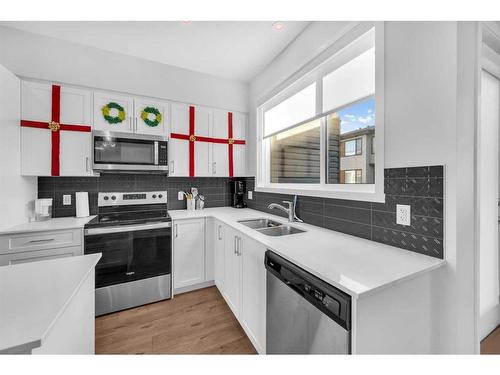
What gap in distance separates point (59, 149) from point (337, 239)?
107 inches

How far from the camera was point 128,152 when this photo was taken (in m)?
2.34

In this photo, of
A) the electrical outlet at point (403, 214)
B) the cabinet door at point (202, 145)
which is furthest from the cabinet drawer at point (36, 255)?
the electrical outlet at point (403, 214)

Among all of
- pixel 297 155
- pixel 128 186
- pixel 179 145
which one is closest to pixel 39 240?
pixel 128 186

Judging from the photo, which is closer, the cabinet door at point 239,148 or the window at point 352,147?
the window at point 352,147

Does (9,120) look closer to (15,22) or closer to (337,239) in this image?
(15,22)

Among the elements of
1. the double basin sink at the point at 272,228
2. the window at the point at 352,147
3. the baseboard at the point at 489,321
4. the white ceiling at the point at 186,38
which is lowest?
the baseboard at the point at 489,321

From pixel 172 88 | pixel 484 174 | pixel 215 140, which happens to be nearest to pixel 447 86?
pixel 484 174

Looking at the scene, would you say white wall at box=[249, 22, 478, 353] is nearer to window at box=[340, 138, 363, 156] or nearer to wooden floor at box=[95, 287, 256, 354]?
window at box=[340, 138, 363, 156]

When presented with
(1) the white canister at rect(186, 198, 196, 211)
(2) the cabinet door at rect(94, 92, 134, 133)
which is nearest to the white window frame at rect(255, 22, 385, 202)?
(1) the white canister at rect(186, 198, 196, 211)

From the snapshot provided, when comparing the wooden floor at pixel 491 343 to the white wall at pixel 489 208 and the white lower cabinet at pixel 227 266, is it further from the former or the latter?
the white lower cabinet at pixel 227 266

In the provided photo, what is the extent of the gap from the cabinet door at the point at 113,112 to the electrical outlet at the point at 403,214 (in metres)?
2.63

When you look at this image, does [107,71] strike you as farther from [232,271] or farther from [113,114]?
[232,271]

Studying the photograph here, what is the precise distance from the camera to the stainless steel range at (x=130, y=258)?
2012 mm
